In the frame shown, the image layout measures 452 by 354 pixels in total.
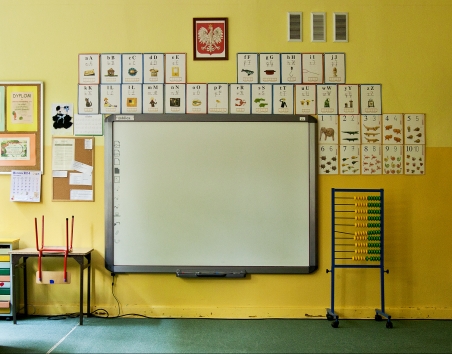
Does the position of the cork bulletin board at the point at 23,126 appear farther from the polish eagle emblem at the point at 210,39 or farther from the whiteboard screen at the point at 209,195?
the polish eagle emblem at the point at 210,39

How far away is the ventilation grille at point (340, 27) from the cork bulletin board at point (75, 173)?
247 cm

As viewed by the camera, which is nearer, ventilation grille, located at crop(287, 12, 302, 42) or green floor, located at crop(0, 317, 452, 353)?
green floor, located at crop(0, 317, 452, 353)

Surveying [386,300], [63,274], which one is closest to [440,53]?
[386,300]

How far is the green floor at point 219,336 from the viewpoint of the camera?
121 inches

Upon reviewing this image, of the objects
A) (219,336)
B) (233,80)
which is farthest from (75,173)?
(219,336)

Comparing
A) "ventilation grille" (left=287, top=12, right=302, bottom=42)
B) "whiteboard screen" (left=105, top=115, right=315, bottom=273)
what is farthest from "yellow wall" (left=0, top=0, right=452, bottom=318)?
"whiteboard screen" (left=105, top=115, right=315, bottom=273)

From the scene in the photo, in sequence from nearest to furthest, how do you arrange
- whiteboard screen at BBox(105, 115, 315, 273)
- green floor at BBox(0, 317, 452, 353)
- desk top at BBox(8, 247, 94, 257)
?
green floor at BBox(0, 317, 452, 353), desk top at BBox(8, 247, 94, 257), whiteboard screen at BBox(105, 115, 315, 273)

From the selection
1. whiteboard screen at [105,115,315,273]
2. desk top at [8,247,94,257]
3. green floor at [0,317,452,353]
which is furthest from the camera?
whiteboard screen at [105,115,315,273]

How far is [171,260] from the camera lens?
3.72 m

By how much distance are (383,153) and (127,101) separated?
2.42m

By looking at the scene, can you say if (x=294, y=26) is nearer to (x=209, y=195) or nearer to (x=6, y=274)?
(x=209, y=195)

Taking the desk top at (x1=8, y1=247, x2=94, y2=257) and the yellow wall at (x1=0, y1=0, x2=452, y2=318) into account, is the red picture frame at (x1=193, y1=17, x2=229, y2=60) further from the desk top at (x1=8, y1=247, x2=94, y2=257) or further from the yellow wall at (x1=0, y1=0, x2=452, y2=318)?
the desk top at (x1=8, y1=247, x2=94, y2=257)

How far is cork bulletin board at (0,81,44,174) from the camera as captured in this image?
3.79m

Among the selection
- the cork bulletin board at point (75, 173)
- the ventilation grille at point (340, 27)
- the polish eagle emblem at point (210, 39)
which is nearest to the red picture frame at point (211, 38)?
the polish eagle emblem at point (210, 39)
